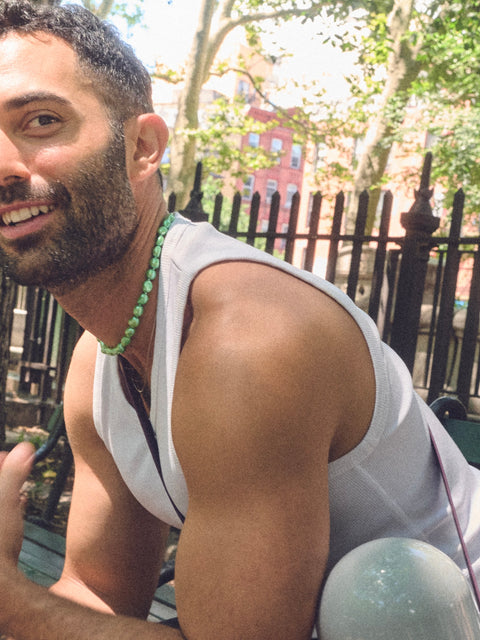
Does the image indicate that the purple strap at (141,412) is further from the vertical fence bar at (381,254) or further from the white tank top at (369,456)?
the vertical fence bar at (381,254)

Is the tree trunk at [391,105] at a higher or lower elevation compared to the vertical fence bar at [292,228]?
higher

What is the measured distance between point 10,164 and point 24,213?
4.6 inches

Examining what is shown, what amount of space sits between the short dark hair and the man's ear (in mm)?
32

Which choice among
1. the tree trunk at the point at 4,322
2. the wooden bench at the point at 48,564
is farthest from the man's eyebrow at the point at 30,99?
the tree trunk at the point at 4,322

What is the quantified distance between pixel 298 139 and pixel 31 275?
19348mm

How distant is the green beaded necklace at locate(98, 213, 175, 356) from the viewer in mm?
1738

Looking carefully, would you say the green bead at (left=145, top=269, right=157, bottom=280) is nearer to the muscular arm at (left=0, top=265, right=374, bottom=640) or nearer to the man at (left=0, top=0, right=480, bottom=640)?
the man at (left=0, top=0, right=480, bottom=640)

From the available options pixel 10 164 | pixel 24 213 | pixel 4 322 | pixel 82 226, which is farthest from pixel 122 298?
pixel 4 322

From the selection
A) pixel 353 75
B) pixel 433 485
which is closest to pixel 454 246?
pixel 433 485

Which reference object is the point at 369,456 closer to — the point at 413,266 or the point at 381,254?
the point at 413,266

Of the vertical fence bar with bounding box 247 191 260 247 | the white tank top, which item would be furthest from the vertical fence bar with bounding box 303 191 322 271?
the white tank top

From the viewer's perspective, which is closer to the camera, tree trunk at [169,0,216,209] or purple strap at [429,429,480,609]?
purple strap at [429,429,480,609]

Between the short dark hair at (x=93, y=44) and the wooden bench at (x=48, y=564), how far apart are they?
5.52ft

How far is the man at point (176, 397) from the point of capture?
4.25 feet
